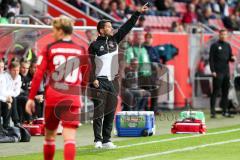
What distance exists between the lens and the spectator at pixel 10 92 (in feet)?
55.0

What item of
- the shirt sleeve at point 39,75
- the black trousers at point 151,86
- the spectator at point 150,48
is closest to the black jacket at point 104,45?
the shirt sleeve at point 39,75

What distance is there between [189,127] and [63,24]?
22.5 feet

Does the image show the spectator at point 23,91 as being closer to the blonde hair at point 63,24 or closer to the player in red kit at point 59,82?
the player in red kit at point 59,82

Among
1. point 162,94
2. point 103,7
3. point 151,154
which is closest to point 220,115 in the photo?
point 162,94

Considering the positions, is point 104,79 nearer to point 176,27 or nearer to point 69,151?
point 69,151

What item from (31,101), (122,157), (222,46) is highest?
(222,46)

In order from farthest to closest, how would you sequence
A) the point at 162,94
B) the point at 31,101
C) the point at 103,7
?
the point at 103,7
the point at 162,94
the point at 31,101

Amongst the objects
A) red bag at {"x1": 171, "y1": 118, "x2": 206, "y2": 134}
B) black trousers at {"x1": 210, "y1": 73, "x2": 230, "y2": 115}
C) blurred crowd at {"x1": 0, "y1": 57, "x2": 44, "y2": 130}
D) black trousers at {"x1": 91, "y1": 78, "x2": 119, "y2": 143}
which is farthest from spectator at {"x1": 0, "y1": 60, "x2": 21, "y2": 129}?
black trousers at {"x1": 210, "y1": 73, "x2": 230, "y2": 115}

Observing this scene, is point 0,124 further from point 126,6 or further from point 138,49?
point 126,6

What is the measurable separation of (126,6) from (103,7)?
140 cm

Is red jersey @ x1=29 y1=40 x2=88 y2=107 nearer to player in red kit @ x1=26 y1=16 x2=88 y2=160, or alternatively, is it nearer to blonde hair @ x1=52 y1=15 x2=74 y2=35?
player in red kit @ x1=26 y1=16 x2=88 y2=160

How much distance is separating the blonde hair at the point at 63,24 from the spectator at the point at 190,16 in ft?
58.2

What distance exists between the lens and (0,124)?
16.4 meters

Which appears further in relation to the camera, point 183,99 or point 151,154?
point 183,99
